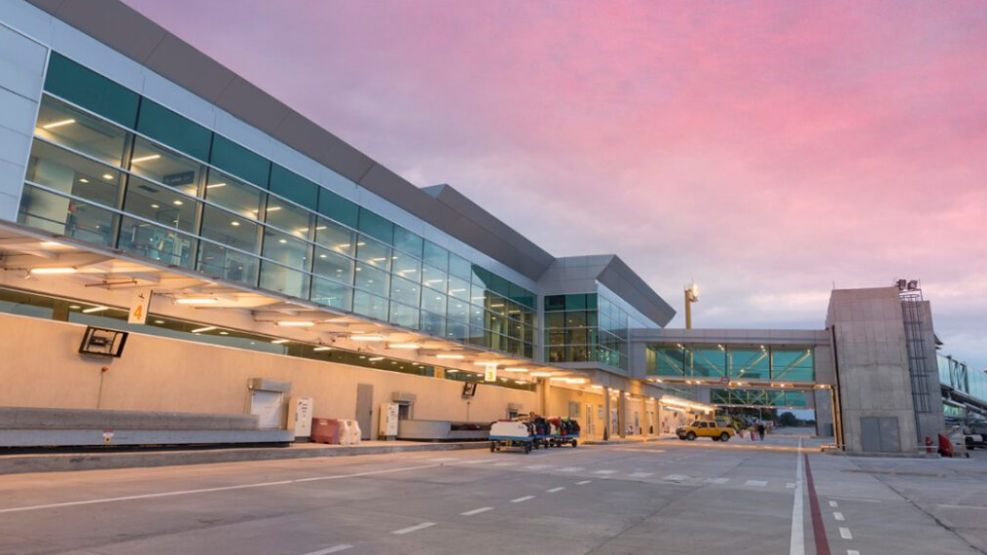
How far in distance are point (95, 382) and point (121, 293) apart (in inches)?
108

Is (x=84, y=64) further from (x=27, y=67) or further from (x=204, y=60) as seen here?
(x=204, y=60)

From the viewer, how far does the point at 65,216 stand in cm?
1830

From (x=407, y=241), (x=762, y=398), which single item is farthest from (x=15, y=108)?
(x=762, y=398)

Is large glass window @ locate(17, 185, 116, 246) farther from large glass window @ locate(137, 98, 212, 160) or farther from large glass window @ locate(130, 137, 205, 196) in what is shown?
large glass window @ locate(137, 98, 212, 160)

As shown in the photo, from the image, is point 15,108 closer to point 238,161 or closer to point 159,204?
point 159,204

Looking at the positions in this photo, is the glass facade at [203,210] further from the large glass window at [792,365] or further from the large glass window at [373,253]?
the large glass window at [792,365]

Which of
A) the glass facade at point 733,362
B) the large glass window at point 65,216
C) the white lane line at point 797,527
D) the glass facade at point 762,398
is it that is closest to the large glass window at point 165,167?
the large glass window at point 65,216

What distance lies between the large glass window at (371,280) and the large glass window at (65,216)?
1194 cm

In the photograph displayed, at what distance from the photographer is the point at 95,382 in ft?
63.3

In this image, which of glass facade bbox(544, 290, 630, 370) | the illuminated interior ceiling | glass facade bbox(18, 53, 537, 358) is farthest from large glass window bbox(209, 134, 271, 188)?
glass facade bbox(544, 290, 630, 370)

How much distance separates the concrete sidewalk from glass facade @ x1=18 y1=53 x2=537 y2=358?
200 inches

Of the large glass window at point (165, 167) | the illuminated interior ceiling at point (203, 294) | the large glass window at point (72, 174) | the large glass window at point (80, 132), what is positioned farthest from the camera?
the large glass window at point (165, 167)

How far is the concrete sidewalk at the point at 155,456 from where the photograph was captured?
1463cm

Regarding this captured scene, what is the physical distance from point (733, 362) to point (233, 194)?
4357cm
